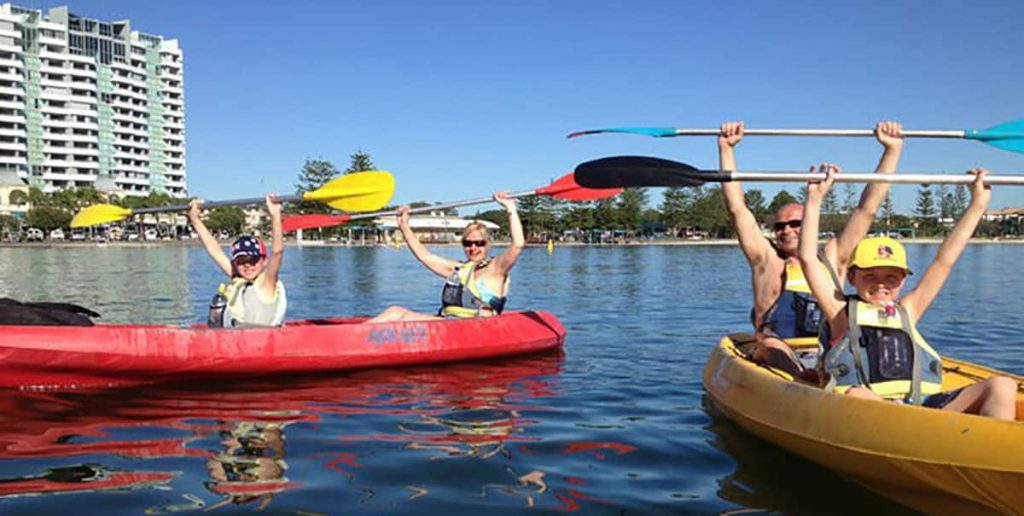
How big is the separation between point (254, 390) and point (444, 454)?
2.53 meters

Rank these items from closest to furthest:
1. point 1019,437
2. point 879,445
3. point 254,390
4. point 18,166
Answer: point 1019,437 < point 879,445 < point 254,390 < point 18,166

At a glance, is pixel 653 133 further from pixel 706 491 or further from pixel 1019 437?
pixel 1019 437

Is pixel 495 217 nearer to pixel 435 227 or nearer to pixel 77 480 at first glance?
pixel 435 227

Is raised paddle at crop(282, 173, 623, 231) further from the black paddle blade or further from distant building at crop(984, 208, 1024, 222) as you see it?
distant building at crop(984, 208, 1024, 222)

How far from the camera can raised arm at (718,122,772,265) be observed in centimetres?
536

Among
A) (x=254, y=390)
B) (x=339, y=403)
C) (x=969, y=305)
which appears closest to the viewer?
(x=339, y=403)

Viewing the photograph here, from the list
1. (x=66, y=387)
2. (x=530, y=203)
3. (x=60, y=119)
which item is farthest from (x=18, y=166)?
(x=66, y=387)

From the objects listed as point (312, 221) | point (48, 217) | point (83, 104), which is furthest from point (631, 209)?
point (312, 221)

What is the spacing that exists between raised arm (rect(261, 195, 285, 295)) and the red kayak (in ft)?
1.48

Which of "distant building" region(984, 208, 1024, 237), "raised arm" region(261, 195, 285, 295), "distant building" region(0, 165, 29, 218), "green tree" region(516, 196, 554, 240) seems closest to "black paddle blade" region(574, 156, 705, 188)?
"raised arm" region(261, 195, 285, 295)

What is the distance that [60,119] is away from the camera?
9694 cm

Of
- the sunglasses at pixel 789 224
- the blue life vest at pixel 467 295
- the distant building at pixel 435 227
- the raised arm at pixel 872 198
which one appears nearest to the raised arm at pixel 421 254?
the blue life vest at pixel 467 295

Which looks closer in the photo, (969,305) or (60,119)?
(969,305)

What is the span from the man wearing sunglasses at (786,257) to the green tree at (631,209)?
269 ft
